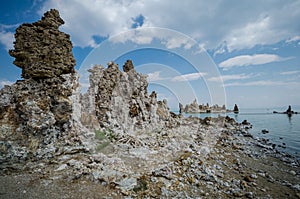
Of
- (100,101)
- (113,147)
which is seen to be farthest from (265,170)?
(100,101)

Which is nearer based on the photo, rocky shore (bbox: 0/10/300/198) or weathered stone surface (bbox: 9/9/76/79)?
rocky shore (bbox: 0/10/300/198)

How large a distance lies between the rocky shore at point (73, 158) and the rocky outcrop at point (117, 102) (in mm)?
1520

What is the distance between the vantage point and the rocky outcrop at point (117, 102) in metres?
13.3

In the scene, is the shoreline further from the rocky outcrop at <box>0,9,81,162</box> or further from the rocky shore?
the rocky outcrop at <box>0,9,81,162</box>

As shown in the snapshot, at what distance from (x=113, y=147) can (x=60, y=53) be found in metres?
6.35

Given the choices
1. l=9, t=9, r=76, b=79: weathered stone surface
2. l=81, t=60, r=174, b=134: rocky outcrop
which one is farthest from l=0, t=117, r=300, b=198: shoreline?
l=9, t=9, r=76, b=79: weathered stone surface

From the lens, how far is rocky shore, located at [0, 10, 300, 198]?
579 centimetres

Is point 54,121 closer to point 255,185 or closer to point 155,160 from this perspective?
point 155,160

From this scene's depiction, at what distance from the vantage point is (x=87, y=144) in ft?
29.0

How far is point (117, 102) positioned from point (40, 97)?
692 centimetres

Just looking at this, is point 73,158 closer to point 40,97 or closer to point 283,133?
point 40,97

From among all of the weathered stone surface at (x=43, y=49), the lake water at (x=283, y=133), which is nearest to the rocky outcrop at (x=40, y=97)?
the weathered stone surface at (x=43, y=49)

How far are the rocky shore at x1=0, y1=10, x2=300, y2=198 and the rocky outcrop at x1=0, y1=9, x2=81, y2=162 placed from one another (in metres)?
0.04

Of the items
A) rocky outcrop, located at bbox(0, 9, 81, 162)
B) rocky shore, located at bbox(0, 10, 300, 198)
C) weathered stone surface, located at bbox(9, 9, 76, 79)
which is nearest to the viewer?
rocky shore, located at bbox(0, 10, 300, 198)
